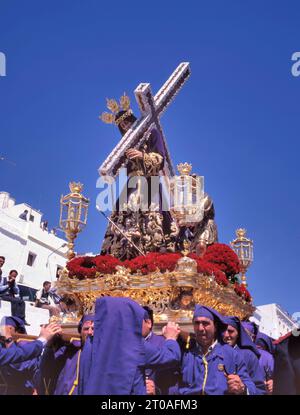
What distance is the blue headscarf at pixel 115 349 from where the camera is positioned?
4203 millimetres

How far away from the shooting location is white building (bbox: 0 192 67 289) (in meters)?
30.2

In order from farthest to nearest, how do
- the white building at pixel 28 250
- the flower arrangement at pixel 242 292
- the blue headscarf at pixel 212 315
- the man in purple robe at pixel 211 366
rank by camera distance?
the white building at pixel 28 250
the flower arrangement at pixel 242 292
the blue headscarf at pixel 212 315
the man in purple robe at pixel 211 366

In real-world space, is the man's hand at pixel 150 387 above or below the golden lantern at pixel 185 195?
below

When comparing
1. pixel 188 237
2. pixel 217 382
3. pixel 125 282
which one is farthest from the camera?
pixel 188 237

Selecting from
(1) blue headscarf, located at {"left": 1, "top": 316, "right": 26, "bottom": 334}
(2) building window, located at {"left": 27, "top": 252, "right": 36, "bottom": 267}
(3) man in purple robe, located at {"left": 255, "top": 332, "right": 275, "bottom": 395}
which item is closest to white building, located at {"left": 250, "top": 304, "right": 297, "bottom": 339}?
(2) building window, located at {"left": 27, "top": 252, "right": 36, "bottom": 267}

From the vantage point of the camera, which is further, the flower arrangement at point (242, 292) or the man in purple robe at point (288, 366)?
the flower arrangement at point (242, 292)

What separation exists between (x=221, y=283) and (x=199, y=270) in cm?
86

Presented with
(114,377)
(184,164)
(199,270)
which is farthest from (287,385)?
(184,164)

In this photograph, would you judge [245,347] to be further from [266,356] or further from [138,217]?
[138,217]

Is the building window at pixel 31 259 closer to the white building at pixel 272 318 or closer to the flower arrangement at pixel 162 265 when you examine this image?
the white building at pixel 272 318

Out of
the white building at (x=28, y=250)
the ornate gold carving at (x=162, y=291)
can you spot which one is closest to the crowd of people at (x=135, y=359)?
the ornate gold carving at (x=162, y=291)

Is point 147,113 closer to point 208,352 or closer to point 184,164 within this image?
point 184,164

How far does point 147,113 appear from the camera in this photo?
13.3m

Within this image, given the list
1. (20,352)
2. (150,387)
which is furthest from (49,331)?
(150,387)
